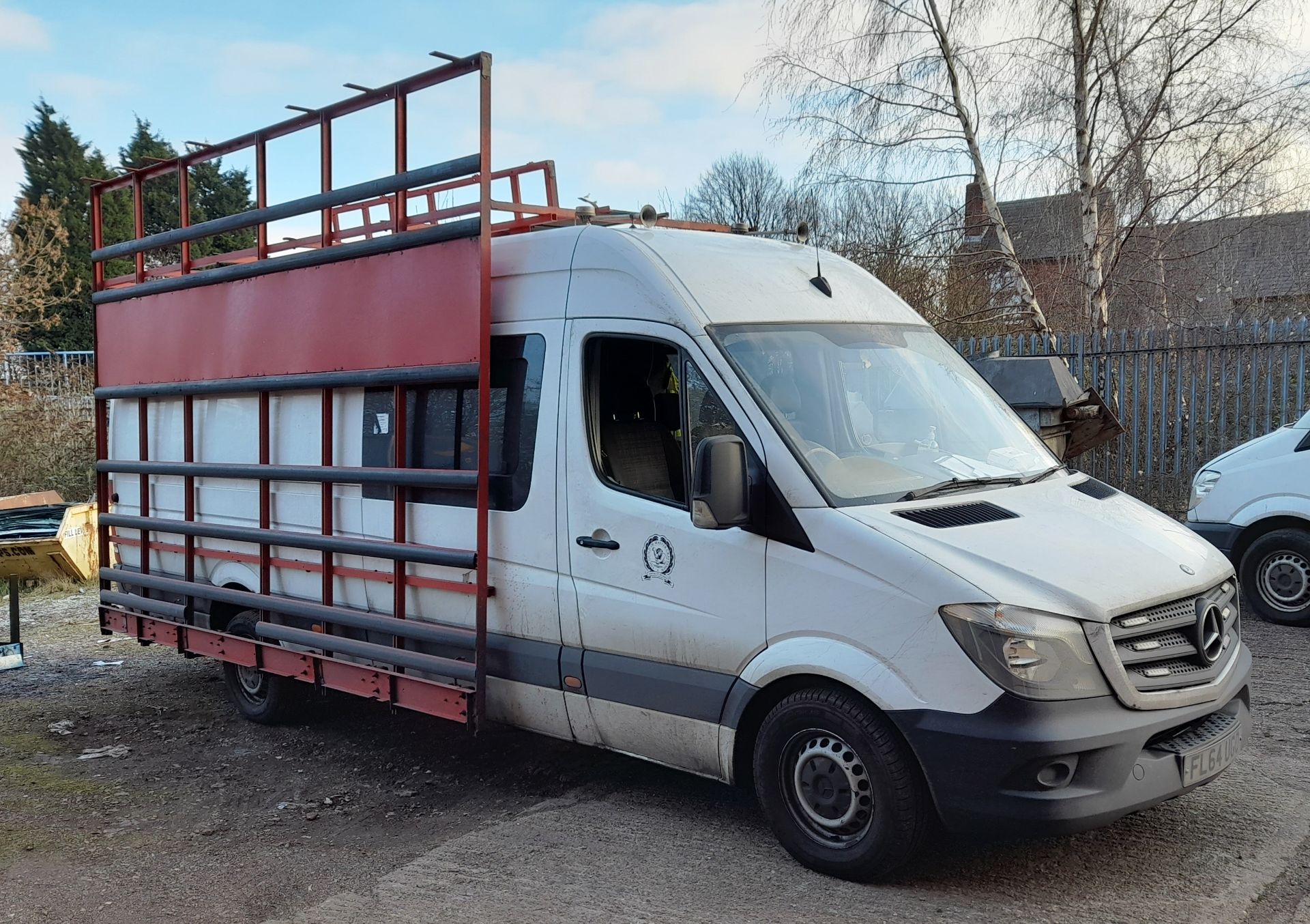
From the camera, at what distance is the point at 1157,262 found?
59.9 ft

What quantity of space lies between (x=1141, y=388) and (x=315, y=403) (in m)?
10.7

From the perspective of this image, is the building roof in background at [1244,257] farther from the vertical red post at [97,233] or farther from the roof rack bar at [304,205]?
the vertical red post at [97,233]

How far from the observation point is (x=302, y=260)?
19.8ft

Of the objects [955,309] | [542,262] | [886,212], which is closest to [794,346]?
[542,262]

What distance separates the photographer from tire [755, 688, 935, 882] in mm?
3955

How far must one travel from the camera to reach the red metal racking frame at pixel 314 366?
516 cm

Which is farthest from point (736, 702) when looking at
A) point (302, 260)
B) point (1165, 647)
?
point (302, 260)

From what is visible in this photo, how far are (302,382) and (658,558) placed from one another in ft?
7.99

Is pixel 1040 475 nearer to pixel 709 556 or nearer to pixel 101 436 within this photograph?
pixel 709 556

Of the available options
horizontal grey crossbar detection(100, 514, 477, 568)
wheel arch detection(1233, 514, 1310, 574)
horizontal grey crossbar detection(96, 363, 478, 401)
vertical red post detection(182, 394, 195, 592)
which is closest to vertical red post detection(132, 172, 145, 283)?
horizontal grey crossbar detection(96, 363, 478, 401)

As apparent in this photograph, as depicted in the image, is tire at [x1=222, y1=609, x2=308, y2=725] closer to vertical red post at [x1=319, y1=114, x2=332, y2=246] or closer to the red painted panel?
the red painted panel

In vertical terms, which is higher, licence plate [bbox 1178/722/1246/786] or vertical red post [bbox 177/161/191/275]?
vertical red post [bbox 177/161/191/275]

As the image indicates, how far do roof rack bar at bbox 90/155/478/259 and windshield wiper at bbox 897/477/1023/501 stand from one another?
2357 mm

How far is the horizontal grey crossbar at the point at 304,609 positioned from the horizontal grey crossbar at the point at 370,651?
0.08m
